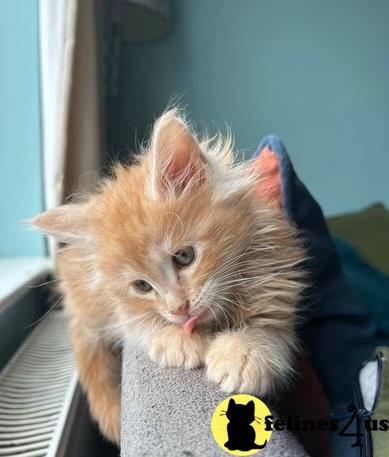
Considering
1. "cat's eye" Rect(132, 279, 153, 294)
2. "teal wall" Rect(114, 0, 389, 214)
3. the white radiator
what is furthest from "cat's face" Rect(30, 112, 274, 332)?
"teal wall" Rect(114, 0, 389, 214)

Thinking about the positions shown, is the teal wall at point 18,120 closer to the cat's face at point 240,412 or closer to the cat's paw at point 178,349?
the cat's paw at point 178,349

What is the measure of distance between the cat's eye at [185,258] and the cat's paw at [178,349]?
0.36 ft

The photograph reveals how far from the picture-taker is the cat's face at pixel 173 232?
2.75 ft

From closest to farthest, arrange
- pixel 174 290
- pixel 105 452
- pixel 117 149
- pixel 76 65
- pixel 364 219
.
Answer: pixel 174 290 < pixel 105 452 < pixel 76 65 < pixel 364 219 < pixel 117 149

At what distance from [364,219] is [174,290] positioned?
53.0 inches

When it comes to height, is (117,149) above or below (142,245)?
above

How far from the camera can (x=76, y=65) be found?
158 centimetres

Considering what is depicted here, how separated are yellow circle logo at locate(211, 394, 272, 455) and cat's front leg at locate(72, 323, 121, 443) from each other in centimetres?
40

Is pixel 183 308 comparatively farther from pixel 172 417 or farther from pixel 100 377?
pixel 100 377

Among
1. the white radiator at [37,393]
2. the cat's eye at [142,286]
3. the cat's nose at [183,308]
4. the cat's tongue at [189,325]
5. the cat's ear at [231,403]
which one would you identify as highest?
the cat's eye at [142,286]

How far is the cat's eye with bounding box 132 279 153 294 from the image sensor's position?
0.89 metres

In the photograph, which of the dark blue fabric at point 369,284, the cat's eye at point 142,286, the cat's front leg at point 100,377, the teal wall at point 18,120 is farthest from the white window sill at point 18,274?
the dark blue fabric at point 369,284

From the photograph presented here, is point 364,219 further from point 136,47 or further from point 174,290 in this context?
point 174,290

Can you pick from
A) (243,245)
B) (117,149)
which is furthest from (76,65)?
(243,245)
